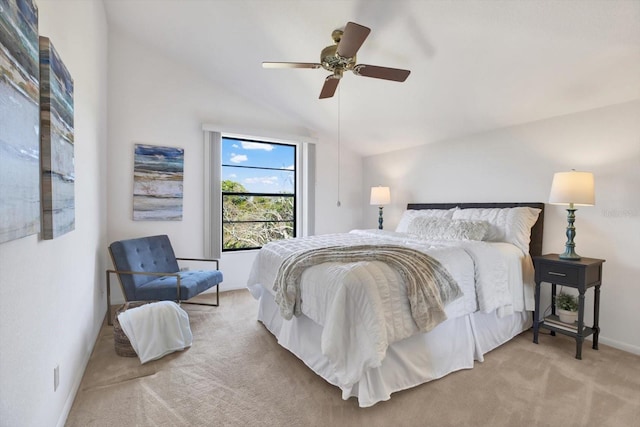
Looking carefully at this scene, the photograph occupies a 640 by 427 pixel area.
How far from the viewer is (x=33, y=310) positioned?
1381mm

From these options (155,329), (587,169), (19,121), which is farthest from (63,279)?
(587,169)

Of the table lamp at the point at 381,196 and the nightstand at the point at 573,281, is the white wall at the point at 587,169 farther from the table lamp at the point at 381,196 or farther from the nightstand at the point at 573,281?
the table lamp at the point at 381,196

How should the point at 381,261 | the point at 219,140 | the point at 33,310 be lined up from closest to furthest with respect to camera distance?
the point at 33,310
the point at 381,261
the point at 219,140

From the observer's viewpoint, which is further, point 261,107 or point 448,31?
point 261,107

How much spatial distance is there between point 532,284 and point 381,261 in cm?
190

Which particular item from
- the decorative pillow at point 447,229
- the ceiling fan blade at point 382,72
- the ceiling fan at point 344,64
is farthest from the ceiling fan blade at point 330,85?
the decorative pillow at point 447,229

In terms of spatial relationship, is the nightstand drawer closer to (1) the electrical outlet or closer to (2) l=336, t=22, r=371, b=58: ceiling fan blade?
(2) l=336, t=22, r=371, b=58: ceiling fan blade

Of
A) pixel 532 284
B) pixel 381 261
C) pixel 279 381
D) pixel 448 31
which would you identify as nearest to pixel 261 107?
pixel 448 31

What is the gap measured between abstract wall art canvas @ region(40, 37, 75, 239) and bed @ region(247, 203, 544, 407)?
1.42 m

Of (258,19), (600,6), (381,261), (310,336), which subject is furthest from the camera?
(258,19)

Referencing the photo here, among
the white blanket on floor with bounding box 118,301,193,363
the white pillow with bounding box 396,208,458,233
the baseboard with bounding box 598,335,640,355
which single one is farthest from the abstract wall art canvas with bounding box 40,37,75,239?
the baseboard with bounding box 598,335,640,355

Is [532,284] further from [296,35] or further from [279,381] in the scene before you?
[296,35]

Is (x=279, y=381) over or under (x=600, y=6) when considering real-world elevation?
under

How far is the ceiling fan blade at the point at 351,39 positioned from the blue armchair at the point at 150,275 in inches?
98.9
